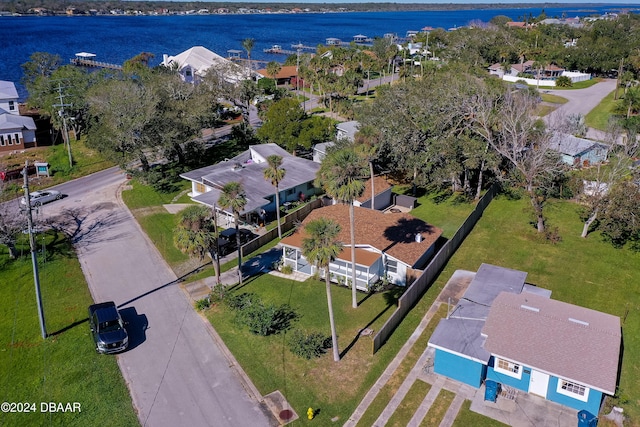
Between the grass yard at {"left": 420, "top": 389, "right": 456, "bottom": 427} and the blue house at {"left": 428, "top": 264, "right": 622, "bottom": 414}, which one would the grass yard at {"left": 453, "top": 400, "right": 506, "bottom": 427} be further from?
the blue house at {"left": 428, "top": 264, "right": 622, "bottom": 414}

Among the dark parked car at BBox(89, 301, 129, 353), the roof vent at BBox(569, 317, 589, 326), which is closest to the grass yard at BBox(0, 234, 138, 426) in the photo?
the dark parked car at BBox(89, 301, 129, 353)

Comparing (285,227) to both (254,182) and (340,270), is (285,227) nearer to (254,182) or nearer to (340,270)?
(254,182)

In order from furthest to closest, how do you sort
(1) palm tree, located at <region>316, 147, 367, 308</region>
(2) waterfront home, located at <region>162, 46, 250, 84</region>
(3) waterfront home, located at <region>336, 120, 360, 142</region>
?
(2) waterfront home, located at <region>162, 46, 250, 84</region>
(3) waterfront home, located at <region>336, 120, 360, 142</region>
(1) palm tree, located at <region>316, 147, 367, 308</region>

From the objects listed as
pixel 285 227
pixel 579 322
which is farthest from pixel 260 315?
pixel 579 322

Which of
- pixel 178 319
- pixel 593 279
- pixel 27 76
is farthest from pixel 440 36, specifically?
pixel 178 319

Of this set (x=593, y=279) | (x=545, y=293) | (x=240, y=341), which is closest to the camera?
(x=240, y=341)

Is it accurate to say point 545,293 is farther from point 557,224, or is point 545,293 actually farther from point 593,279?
point 557,224
